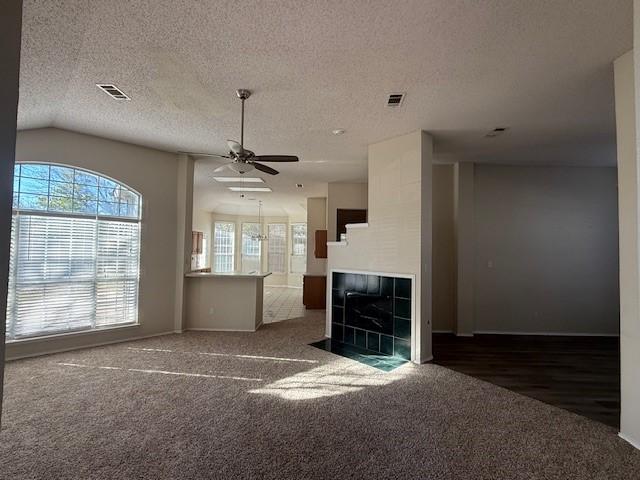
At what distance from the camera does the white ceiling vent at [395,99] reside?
3.19 metres

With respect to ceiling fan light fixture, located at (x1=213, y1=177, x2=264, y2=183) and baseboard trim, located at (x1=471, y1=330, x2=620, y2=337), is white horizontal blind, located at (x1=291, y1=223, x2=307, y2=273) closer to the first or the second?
ceiling fan light fixture, located at (x1=213, y1=177, x2=264, y2=183)

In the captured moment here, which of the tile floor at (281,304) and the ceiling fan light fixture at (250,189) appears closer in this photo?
the tile floor at (281,304)

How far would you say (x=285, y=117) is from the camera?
12.4 ft

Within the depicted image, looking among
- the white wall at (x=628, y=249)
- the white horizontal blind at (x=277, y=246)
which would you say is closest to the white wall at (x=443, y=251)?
the white wall at (x=628, y=249)

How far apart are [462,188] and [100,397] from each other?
19.0ft

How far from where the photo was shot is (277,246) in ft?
41.1

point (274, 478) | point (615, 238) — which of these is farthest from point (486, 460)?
point (615, 238)

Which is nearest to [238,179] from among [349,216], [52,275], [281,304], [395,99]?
[349,216]

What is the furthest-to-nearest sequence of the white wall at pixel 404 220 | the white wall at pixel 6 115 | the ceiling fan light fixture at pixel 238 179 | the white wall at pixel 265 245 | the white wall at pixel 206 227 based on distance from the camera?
the white wall at pixel 265 245
the white wall at pixel 206 227
the ceiling fan light fixture at pixel 238 179
the white wall at pixel 404 220
the white wall at pixel 6 115

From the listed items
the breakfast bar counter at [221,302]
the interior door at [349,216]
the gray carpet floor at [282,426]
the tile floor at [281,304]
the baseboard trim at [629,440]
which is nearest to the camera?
the gray carpet floor at [282,426]

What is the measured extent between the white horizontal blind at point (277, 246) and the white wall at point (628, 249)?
10692 millimetres

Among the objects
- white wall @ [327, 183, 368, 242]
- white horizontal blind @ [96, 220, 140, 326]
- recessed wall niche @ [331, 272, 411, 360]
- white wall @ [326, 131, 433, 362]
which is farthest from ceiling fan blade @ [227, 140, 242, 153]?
white wall @ [327, 183, 368, 242]

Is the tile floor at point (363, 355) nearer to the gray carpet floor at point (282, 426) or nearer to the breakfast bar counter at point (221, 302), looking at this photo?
the gray carpet floor at point (282, 426)

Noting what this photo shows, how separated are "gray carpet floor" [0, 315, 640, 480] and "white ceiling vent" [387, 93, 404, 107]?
299 centimetres
